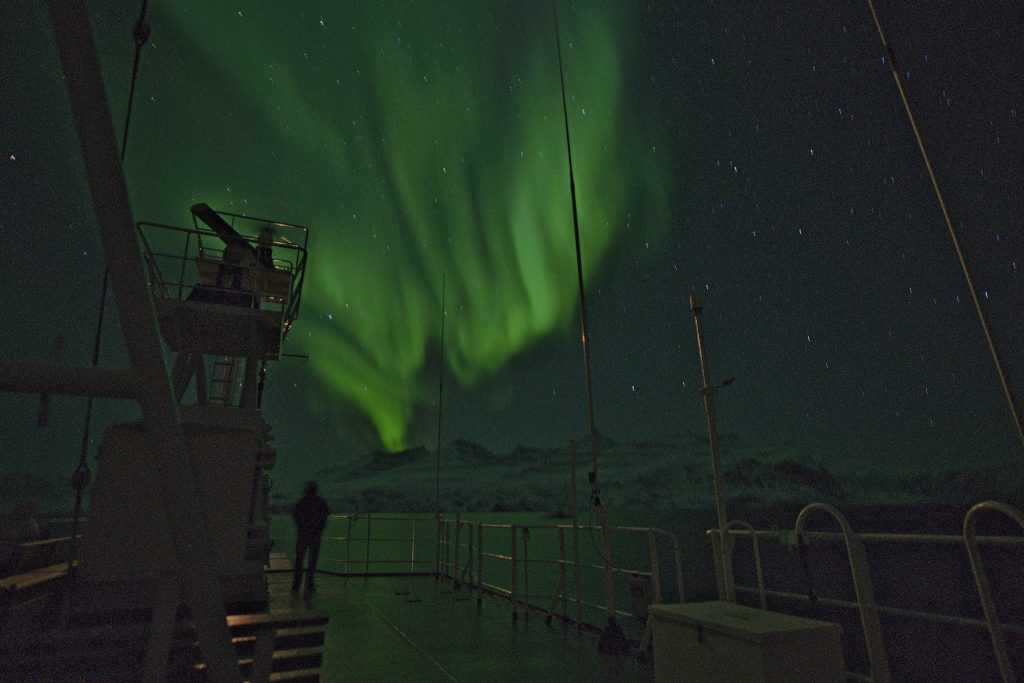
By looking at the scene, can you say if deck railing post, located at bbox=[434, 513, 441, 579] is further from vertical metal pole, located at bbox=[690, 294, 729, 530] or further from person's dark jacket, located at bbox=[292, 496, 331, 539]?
vertical metal pole, located at bbox=[690, 294, 729, 530]

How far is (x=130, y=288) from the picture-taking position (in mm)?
1229

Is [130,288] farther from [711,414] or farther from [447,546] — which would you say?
[447,546]

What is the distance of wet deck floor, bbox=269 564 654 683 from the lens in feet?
16.2

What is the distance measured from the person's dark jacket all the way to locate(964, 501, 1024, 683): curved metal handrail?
7.91 metres

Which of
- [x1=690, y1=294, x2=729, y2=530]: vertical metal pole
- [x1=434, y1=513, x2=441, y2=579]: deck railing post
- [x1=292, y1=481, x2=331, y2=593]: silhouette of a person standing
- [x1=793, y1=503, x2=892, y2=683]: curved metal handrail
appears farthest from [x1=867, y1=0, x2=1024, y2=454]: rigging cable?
[x1=434, y1=513, x2=441, y2=579]: deck railing post

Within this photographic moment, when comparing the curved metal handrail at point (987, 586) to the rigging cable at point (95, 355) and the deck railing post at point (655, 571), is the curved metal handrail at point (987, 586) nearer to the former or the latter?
the deck railing post at point (655, 571)

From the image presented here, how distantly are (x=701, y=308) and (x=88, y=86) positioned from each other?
4.69 meters

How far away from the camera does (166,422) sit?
1310 mm

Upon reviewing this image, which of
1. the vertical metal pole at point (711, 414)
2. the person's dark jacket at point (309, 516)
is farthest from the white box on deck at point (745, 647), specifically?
the person's dark jacket at point (309, 516)

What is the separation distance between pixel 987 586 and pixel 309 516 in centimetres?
806

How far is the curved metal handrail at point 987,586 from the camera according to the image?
2760mm

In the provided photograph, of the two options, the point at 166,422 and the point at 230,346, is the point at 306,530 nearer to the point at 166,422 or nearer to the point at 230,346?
the point at 230,346

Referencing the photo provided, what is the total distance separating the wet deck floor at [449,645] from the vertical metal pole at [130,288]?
7.06 feet

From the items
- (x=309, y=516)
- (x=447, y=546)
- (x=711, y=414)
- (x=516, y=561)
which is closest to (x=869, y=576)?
(x=711, y=414)
